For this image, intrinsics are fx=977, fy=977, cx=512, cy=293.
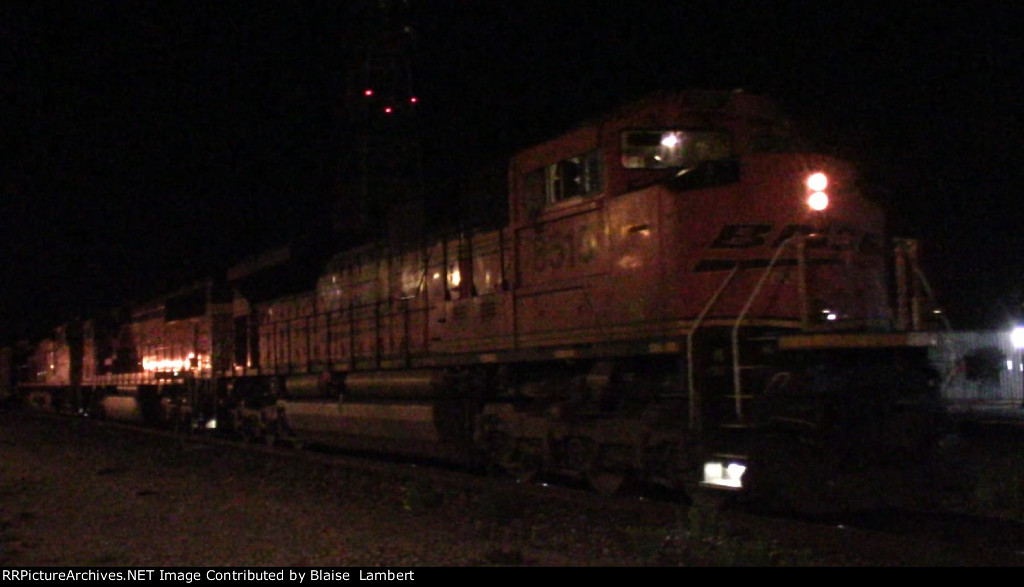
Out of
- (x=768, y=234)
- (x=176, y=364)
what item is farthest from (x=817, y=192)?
(x=176, y=364)

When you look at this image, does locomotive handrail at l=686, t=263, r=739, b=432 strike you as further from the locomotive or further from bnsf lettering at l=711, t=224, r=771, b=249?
bnsf lettering at l=711, t=224, r=771, b=249

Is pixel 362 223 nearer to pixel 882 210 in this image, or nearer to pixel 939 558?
pixel 882 210

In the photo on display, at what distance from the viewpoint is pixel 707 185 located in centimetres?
870

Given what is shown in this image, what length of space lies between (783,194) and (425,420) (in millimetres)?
5531

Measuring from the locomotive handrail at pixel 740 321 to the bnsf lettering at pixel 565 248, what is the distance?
1704 millimetres

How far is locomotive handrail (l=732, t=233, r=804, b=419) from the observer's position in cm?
794

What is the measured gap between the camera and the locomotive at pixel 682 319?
26.4 feet

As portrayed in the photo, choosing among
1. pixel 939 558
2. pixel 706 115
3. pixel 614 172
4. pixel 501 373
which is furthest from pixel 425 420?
pixel 939 558

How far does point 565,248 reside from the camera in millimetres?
9836

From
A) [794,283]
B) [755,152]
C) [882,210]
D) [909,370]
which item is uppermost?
[755,152]

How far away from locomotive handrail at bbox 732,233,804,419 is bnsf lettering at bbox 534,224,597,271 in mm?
1704

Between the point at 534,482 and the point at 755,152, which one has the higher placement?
the point at 755,152

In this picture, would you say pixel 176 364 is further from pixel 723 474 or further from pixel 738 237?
pixel 723 474

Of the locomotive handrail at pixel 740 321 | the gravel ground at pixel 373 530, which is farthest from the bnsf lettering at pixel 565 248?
the gravel ground at pixel 373 530
